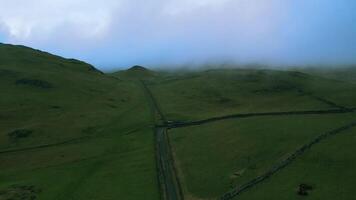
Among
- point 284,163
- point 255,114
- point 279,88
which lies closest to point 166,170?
point 284,163

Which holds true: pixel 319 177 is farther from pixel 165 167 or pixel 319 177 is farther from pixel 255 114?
pixel 255 114

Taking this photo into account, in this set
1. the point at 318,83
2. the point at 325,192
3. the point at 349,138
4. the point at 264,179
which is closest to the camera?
the point at 325,192

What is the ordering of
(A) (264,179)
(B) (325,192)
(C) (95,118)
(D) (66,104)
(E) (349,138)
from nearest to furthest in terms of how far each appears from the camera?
1. (B) (325,192)
2. (A) (264,179)
3. (E) (349,138)
4. (C) (95,118)
5. (D) (66,104)

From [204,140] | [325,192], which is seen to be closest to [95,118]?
[204,140]

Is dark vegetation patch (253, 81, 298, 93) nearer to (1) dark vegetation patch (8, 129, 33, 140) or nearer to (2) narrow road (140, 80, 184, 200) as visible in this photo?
(2) narrow road (140, 80, 184, 200)

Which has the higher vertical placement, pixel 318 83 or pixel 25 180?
pixel 318 83

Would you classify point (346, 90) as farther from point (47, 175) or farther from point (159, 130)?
point (47, 175)
